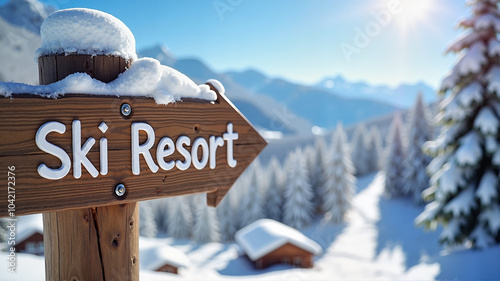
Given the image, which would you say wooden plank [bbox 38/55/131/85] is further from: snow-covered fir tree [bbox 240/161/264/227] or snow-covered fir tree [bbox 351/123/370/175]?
snow-covered fir tree [bbox 351/123/370/175]

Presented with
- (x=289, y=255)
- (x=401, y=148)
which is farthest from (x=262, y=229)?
(x=401, y=148)

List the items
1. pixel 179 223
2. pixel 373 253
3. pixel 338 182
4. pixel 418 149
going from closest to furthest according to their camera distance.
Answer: pixel 373 253 → pixel 418 149 → pixel 338 182 → pixel 179 223

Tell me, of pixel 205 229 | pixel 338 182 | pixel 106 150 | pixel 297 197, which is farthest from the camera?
pixel 205 229

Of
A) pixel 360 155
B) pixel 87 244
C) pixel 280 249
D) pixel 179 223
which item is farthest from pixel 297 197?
pixel 87 244

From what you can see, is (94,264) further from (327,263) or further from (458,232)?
(327,263)

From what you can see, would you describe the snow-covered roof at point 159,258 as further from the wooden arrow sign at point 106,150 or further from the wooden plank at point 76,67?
the wooden plank at point 76,67

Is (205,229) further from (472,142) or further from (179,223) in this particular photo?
(472,142)
